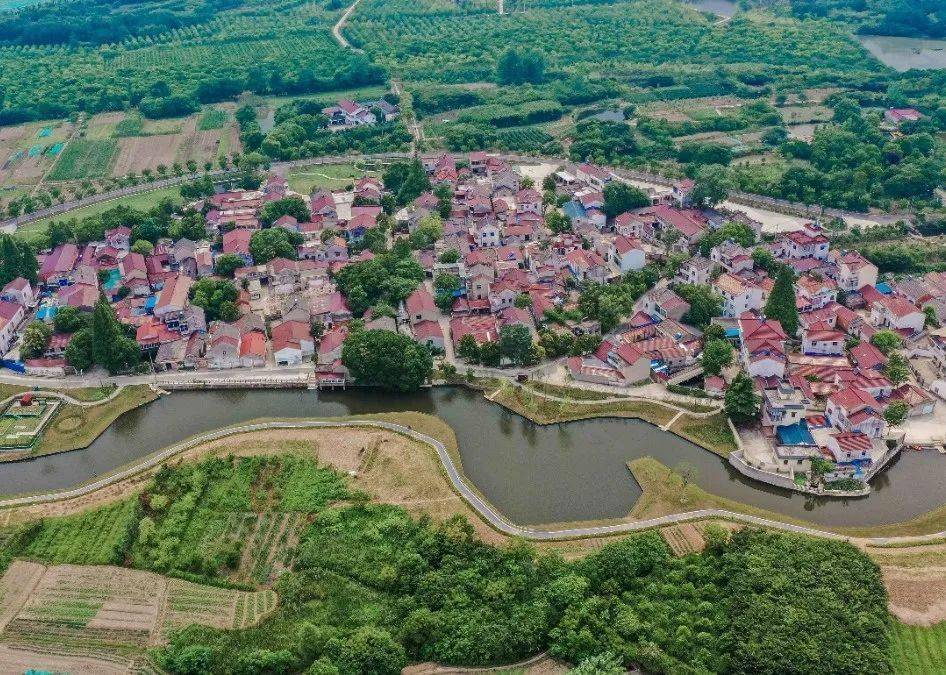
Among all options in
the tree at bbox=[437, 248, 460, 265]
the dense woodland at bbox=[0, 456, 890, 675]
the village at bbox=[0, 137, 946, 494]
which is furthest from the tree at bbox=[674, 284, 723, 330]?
the dense woodland at bbox=[0, 456, 890, 675]

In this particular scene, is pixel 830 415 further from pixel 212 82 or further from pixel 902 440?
pixel 212 82

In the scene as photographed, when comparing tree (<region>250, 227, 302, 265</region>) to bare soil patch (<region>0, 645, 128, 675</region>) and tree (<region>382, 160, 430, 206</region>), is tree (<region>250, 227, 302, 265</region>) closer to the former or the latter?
tree (<region>382, 160, 430, 206</region>)

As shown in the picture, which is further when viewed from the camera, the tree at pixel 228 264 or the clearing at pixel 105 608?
the tree at pixel 228 264

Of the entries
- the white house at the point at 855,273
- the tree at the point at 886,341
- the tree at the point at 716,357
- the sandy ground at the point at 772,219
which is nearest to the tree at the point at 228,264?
the tree at the point at 716,357

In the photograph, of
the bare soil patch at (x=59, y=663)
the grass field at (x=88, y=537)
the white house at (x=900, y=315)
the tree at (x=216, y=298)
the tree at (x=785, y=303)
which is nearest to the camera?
the bare soil patch at (x=59, y=663)

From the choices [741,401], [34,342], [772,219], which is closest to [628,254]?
[772,219]

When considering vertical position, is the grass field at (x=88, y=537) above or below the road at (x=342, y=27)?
below

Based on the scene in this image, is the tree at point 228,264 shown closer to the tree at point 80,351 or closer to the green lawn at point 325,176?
the tree at point 80,351
